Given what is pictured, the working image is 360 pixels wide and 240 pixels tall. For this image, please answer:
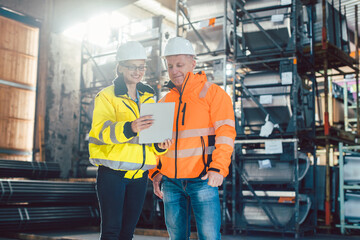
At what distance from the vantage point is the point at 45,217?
24.5 feet

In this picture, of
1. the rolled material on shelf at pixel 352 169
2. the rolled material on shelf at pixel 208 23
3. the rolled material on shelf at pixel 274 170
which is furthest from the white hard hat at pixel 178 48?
the rolled material on shelf at pixel 352 169

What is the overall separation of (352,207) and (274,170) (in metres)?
1.74

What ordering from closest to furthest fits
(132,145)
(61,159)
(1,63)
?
(132,145), (1,63), (61,159)

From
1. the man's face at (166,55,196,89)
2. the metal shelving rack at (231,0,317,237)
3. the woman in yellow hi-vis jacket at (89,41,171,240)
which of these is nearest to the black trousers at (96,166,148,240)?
the woman in yellow hi-vis jacket at (89,41,171,240)

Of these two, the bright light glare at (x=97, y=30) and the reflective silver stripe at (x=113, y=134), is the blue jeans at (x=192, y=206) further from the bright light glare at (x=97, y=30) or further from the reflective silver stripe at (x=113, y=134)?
the bright light glare at (x=97, y=30)

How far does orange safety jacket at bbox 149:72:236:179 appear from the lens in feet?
8.60

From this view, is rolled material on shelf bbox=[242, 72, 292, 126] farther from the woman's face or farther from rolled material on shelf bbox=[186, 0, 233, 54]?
the woman's face

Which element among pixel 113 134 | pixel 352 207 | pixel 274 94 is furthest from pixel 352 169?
pixel 113 134

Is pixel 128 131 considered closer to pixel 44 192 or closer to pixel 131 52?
pixel 131 52

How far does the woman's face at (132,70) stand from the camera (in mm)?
2834

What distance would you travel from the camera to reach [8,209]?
7059 mm

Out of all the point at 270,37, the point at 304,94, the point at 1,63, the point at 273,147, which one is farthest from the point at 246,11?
the point at 1,63

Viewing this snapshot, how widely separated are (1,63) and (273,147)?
23.6 ft

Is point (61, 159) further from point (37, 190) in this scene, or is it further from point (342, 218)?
point (342, 218)
